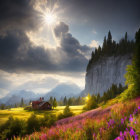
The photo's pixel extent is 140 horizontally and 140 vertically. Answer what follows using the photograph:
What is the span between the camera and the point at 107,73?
129m

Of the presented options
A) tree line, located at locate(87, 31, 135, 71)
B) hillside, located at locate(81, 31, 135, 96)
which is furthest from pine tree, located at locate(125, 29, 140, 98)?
tree line, located at locate(87, 31, 135, 71)

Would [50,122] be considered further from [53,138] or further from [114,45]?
[114,45]

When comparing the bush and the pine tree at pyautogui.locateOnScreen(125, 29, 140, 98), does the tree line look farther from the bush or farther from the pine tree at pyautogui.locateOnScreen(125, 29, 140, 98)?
the bush

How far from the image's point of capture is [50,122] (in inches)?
370

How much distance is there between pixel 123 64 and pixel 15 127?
130 metres

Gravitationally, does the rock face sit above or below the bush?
above

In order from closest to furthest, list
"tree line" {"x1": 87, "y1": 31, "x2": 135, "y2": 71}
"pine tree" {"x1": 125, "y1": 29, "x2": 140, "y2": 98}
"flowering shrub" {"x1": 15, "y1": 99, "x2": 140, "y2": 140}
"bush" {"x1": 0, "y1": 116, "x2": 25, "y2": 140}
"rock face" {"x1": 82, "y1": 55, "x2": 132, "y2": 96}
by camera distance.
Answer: "flowering shrub" {"x1": 15, "y1": 99, "x2": 140, "y2": 140} → "bush" {"x1": 0, "y1": 116, "x2": 25, "y2": 140} → "pine tree" {"x1": 125, "y1": 29, "x2": 140, "y2": 98} → "rock face" {"x1": 82, "y1": 55, "x2": 132, "y2": 96} → "tree line" {"x1": 87, "y1": 31, "x2": 135, "y2": 71}

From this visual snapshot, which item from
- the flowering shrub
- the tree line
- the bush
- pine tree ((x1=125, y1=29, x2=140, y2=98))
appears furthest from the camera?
the tree line

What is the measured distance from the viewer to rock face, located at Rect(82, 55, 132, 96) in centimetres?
11551

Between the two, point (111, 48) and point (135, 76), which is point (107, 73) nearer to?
point (111, 48)

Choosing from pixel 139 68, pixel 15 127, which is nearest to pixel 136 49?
pixel 139 68

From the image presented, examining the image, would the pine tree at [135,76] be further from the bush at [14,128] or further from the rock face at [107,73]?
the rock face at [107,73]

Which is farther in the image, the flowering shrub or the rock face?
the rock face

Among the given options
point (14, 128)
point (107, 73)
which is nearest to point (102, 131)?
point (14, 128)
